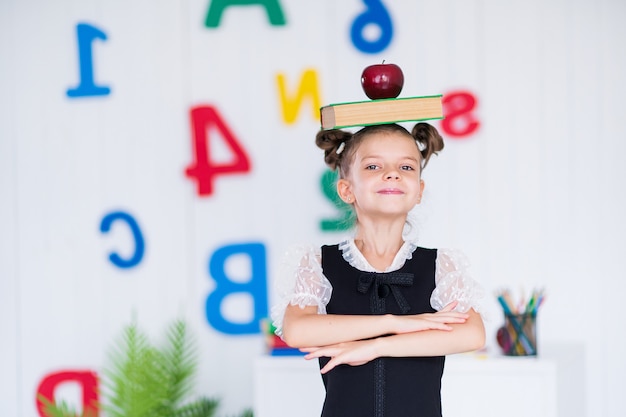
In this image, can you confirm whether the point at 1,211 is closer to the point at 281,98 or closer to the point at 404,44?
the point at 281,98

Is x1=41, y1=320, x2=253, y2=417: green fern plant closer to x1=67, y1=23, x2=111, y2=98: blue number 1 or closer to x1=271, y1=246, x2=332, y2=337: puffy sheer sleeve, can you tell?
x1=67, y1=23, x2=111, y2=98: blue number 1

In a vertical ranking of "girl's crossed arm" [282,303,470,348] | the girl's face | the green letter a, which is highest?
the green letter a

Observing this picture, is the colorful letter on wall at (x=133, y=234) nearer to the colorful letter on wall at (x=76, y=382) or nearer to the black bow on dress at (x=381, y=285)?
the colorful letter on wall at (x=76, y=382)

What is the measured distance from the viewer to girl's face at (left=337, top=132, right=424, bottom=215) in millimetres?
1946

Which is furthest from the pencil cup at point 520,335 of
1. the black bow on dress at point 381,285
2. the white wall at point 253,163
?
the black bow on dress at point 381,285

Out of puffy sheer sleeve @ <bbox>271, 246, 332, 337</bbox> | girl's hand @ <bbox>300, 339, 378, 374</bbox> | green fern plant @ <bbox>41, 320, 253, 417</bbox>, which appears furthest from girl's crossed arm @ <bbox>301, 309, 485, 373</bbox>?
green fern plant @ <bbox>41, 320, 253, 417</bbox>

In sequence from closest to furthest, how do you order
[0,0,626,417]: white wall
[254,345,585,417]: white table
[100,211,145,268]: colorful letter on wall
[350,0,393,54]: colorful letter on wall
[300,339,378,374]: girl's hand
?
[300,339,378,374]: girl's hand → [254,345,585,417]: white table → [0,0,626,417]: white wall → [350,0,393,54]: colorful letter on wall → [100,211,145,268]: colorful letter on wall

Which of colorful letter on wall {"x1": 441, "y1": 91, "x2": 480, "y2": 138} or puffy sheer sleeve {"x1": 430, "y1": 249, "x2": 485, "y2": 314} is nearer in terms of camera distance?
puffy sheer sleeve {"x1": 430, "y1": 249, "x2": 485, "y2": 314}

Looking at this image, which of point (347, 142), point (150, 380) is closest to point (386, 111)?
point (347, 142)

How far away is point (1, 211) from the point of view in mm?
3611

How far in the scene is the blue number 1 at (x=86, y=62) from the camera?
3.52 meters

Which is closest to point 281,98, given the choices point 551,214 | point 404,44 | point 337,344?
point 404,44

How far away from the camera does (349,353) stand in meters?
1.86

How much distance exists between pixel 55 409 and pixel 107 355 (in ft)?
0.93
